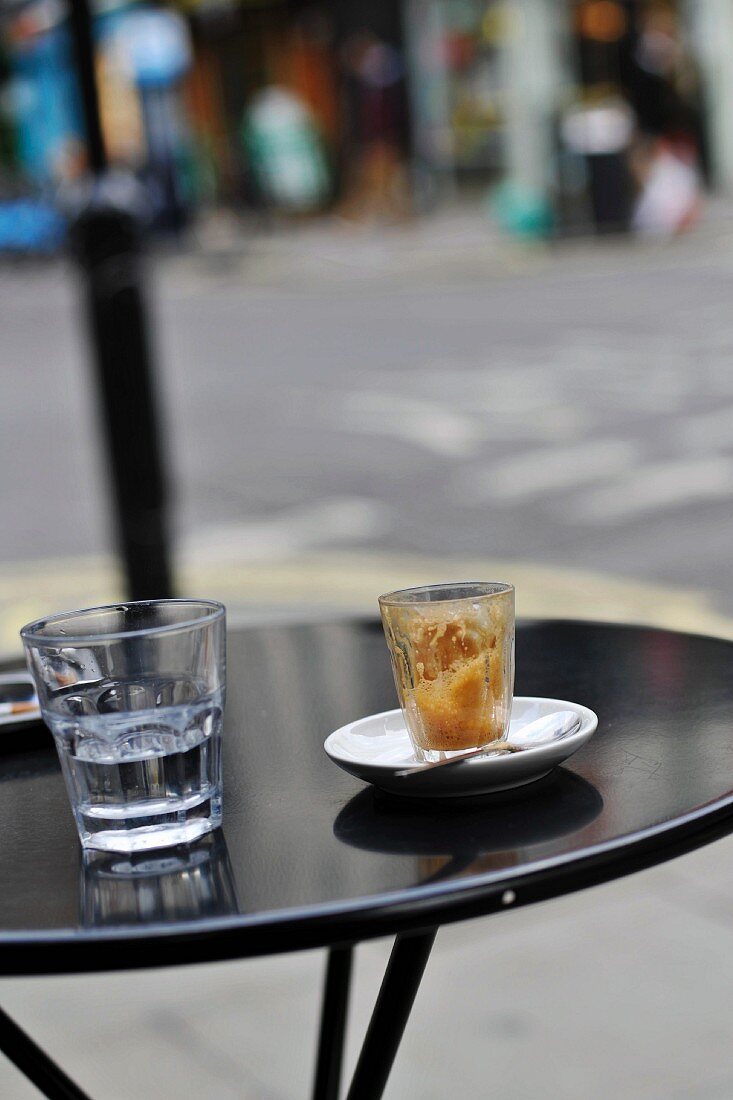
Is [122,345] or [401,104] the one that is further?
[401,104]

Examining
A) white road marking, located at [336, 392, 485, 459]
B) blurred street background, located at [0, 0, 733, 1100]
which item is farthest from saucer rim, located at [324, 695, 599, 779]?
white road marking, located at [336, 392, 485, 459]

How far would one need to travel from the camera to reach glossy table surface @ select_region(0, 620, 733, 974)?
39.0 inches

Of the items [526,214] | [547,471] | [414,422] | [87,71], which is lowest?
[547,471]

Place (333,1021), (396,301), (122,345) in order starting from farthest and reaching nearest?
1. (396,301)
2. (122,345)
3. (333,1021)

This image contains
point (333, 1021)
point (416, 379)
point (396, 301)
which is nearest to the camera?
point (333, 1021)

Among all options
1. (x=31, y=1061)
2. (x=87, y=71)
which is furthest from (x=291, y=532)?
(x=31, y=1061)

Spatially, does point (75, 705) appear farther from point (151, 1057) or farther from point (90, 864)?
point (151, 1057)

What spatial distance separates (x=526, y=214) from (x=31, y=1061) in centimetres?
1724

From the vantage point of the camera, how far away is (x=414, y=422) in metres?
8.15

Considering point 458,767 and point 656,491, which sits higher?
point 458,767

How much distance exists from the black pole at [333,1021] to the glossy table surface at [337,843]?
0.31 meters

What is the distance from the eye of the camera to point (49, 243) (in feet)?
66.2

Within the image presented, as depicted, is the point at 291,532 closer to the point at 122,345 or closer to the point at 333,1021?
the point at 122,345

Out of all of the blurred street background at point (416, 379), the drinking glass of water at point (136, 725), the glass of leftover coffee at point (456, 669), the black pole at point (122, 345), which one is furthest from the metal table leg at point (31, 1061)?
the black pole at point (122, 345)
